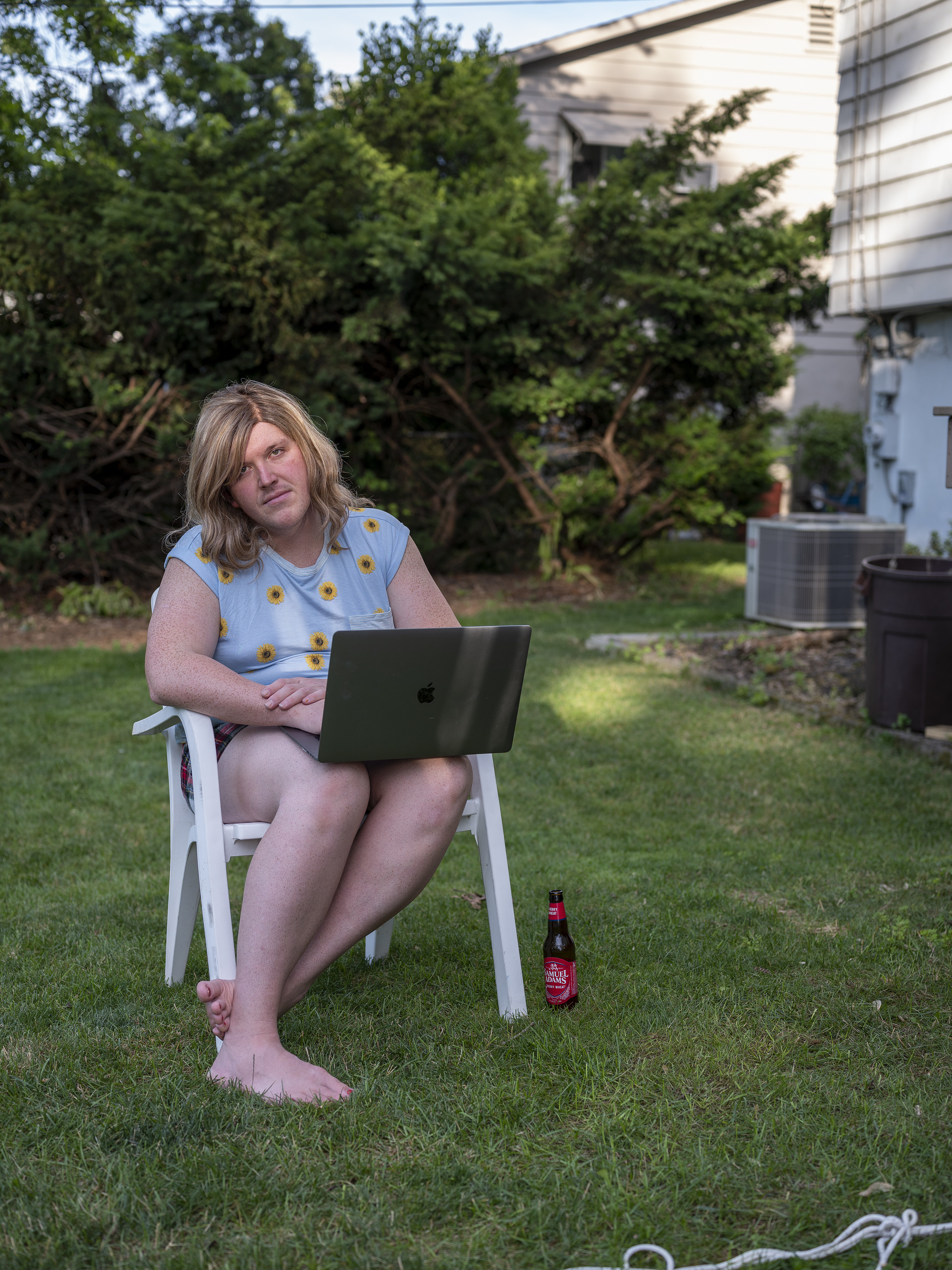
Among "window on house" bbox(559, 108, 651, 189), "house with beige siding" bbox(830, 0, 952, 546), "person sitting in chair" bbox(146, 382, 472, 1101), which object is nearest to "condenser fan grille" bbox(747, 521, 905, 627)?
"house with beige siding" bbox(830, 0, 952, 546)

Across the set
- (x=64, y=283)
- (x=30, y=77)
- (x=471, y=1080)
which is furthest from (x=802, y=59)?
(x=471, y=1080)

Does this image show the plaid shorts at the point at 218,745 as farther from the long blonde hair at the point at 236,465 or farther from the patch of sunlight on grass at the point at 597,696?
the patch of sunlight on grass at the point at 597,696

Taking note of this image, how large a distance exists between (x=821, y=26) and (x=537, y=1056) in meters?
14.5

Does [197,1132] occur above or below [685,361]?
below

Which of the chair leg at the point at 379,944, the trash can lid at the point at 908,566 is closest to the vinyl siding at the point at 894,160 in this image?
the trash can lid at the point at 908,566

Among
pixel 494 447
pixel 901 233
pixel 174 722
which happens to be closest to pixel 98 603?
pixel 494 447

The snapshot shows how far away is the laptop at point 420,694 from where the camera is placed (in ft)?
7.56

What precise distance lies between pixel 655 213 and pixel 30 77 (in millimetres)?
4716

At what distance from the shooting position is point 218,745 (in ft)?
8.63

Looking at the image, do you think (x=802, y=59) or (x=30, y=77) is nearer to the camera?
(x=30, y=77)

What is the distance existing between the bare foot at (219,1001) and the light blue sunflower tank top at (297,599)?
0.65 m

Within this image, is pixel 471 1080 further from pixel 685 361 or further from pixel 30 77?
pixel 30 77

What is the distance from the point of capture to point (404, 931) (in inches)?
126

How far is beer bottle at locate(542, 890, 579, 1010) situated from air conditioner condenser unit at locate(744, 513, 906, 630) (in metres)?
4.96
